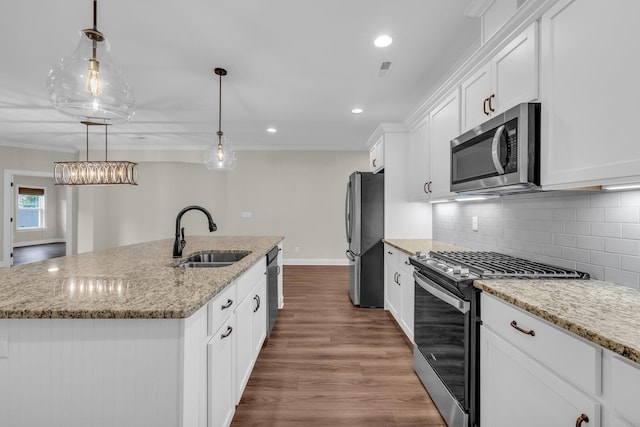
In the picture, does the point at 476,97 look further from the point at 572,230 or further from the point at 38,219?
the point at 38,219

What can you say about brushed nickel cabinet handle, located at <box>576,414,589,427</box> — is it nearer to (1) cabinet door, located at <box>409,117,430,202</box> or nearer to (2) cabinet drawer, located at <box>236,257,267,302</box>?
(2) cabinet drawer, located at <box>236,257,267,302</box>

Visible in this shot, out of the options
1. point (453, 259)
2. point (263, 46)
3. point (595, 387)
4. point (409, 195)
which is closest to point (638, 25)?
point (595, 387)

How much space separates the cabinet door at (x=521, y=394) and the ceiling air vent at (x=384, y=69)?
2360 mm

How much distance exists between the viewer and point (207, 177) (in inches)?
263

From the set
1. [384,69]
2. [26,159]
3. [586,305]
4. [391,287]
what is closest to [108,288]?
[586,305]

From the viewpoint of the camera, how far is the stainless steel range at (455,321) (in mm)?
1443

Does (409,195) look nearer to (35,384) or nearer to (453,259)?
(453,259)

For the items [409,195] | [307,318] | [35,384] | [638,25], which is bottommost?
[307,318]

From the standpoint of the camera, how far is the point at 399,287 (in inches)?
116

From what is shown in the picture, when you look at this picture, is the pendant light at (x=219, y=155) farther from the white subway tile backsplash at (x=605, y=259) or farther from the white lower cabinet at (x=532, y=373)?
the white subway tile backsplash at (x=605, y=259)

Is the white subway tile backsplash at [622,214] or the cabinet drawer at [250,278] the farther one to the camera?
the cabinet drawer at [250,278]

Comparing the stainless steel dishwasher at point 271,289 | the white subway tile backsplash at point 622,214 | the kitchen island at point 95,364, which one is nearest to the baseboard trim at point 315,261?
the stainless steel dishwasher at point 271,289

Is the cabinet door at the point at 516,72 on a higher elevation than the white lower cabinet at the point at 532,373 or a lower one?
higher

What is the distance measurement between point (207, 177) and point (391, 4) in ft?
18.3
